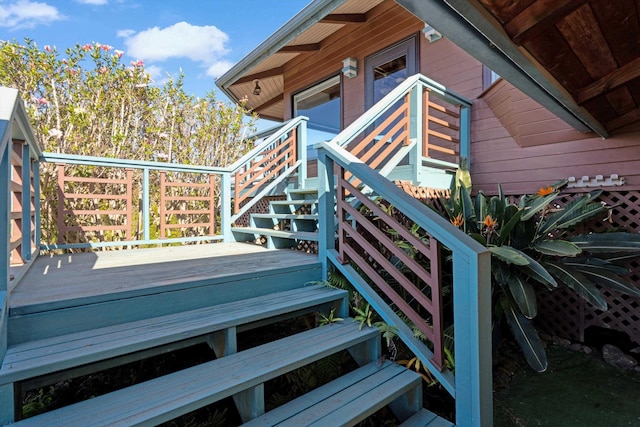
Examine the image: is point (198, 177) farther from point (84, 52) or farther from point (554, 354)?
point (554, 354)

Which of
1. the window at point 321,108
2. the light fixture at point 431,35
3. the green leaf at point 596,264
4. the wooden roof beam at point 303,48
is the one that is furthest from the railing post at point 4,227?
the wooden roof beam at point 303,48

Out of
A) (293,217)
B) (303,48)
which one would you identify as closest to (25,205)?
(293,217)

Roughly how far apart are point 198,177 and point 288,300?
372 centimetres

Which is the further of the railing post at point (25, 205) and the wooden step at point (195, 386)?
the railing post at point (25, 205)

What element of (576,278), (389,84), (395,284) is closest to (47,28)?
(389,84)

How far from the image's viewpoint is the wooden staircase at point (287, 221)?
354 centimetres

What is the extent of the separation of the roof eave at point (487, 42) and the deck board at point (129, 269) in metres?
1.73

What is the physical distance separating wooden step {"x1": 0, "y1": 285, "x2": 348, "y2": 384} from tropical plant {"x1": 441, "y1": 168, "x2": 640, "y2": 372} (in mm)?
1198

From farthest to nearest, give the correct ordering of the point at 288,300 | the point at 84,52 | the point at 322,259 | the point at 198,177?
the point at 198,177 < the point at 84,52 < the point at 322,259 < the point at 288,300

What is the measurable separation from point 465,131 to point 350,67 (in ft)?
8.40

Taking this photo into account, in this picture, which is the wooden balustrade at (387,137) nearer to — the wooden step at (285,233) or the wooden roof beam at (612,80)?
the wooden step at (285,233)

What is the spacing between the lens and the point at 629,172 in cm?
290

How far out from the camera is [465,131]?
4.18 meters

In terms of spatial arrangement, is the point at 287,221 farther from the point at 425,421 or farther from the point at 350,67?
the point at 350,67
